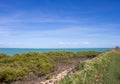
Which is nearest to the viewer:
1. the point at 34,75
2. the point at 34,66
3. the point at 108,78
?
the point at 108,78

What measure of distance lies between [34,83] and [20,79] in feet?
5.08

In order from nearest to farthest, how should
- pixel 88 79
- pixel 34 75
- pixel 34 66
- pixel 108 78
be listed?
pixel 88 79 → pixel 108 78 → pixel 34 75 → pixel 34 66

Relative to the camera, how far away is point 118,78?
579 inches

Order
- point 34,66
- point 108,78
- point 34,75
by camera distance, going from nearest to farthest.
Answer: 1. point 108,78
2. point 34,75
3. point 34,66

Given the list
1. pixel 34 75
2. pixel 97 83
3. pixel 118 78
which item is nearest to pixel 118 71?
pixel 118 78

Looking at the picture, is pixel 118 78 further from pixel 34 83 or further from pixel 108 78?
pixel 34 83

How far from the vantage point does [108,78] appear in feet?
47.6

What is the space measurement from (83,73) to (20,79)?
5546 millimetres

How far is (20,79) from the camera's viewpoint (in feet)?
55.5

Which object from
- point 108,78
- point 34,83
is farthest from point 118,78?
point 34,83

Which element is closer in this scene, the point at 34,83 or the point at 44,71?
the point at 34,83

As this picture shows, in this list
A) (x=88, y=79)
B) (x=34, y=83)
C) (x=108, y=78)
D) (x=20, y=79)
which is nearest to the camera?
(x=88, y=79)

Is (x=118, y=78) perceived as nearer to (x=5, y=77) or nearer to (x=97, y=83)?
(x=97, y=83)

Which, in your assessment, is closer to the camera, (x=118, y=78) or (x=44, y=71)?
(x=118, y=78)
